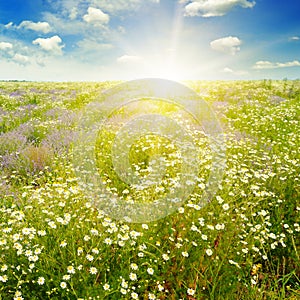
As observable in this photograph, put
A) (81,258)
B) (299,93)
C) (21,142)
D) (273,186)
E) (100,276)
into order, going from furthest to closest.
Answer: (299,93) < (21,142) < (273,186) < (100,276) < (81,258)

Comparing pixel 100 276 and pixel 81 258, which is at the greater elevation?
pixel 81 258

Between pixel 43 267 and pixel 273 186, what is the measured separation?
3573 millimetres

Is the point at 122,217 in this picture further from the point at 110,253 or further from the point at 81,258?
the point at 81,258

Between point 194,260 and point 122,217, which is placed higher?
point 122,217

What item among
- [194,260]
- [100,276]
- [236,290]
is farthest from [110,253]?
[236,290]

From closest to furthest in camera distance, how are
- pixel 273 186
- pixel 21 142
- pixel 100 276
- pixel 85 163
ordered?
pixel 100 276, pixel 273 186, pixel 85 163, pixel 21 142

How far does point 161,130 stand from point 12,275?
16.6ft

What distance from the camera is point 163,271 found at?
302 cm

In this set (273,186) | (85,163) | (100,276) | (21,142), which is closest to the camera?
(100,276)

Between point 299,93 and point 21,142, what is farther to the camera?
point 299,93

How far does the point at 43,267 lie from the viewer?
114 inches

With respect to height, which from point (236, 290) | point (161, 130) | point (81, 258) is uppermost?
point (161, 130)

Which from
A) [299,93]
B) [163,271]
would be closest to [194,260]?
[163,271]

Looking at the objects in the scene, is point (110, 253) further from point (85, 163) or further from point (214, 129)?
point (214, 129)
